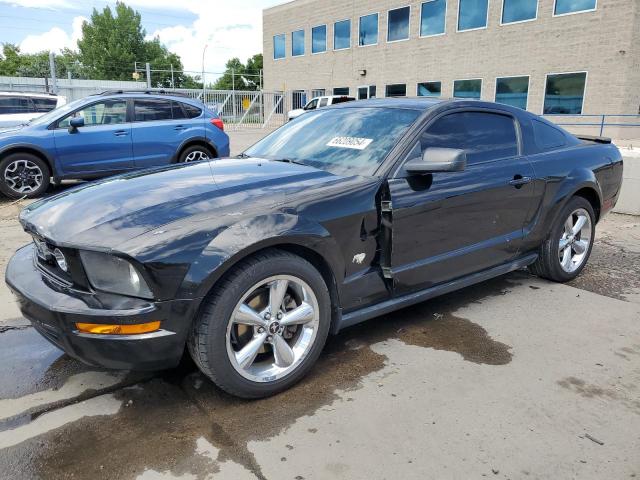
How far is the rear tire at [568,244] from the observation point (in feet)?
14.0

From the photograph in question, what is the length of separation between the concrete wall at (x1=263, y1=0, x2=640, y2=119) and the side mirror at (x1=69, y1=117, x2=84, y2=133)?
59.8 feet

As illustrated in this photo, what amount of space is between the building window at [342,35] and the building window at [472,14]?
7881 mm

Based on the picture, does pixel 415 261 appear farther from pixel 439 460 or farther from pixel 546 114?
pixel 546 114

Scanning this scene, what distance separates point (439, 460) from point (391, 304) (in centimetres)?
109

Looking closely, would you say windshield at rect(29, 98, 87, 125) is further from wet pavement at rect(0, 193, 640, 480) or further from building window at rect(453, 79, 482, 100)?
building window at rect(453, 79, 482, 100)

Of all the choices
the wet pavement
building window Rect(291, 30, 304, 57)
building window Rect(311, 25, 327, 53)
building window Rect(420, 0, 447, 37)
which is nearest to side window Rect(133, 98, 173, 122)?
the wet pavement

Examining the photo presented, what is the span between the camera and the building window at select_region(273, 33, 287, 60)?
34213 mm

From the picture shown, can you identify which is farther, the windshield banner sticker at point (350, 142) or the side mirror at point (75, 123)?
the side mirror at point (75, 123)

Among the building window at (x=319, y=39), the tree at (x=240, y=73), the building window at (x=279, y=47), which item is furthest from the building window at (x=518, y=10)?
the tree at (x=240, y=73)

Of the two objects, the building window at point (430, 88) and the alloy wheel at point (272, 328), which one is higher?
the building window at point (430, 88)

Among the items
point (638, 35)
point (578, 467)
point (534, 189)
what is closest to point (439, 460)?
point (578, 467)

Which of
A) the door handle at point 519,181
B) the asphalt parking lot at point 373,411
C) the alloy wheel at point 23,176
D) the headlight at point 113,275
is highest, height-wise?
the door handle at point 519,181

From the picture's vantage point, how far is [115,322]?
7.24 feet

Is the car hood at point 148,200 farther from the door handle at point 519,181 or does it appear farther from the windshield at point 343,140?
the door handle at point 519,181
